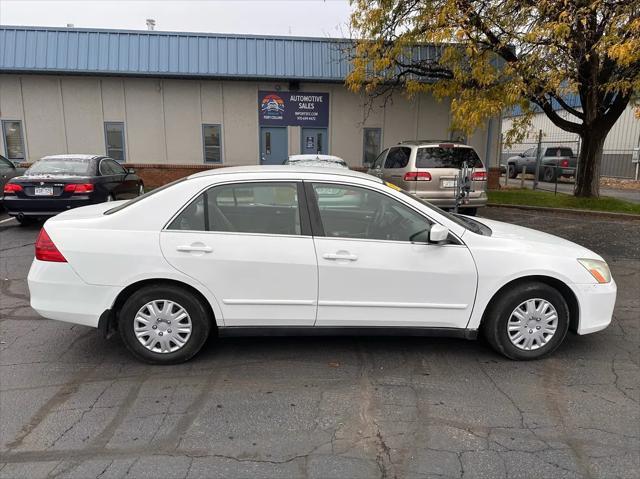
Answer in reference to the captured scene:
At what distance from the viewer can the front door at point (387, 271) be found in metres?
3.63

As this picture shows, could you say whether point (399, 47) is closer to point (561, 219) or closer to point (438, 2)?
point (438, 2)

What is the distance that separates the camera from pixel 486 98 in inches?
392

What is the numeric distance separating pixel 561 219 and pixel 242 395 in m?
9.77

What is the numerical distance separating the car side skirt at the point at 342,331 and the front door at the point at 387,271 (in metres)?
0.05

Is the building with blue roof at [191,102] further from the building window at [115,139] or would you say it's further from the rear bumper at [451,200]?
the rear bumper at [451,200]

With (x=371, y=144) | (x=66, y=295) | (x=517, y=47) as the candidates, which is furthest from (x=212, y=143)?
(x=66, y=295)

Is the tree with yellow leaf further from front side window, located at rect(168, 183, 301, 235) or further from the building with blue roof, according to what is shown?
front side window, located at rect(168, 183, 301, 235)

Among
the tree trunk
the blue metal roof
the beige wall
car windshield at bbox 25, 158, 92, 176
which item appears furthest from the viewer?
the beige wall

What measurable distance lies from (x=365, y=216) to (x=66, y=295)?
2389 millimetres

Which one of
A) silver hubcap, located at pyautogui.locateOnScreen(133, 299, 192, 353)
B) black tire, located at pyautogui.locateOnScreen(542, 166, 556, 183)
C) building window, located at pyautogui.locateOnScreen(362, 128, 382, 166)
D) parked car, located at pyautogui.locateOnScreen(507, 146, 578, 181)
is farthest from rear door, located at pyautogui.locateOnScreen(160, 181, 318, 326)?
black tire, located at pyautogui.locateOnScreen(542, 166, 556, 183)

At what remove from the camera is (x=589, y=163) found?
12.7 meters

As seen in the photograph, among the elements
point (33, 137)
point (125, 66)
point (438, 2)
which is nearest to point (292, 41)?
point (125, 66)

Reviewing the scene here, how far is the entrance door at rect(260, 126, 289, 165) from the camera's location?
645 inches

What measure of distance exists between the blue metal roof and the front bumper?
40.6 feet
